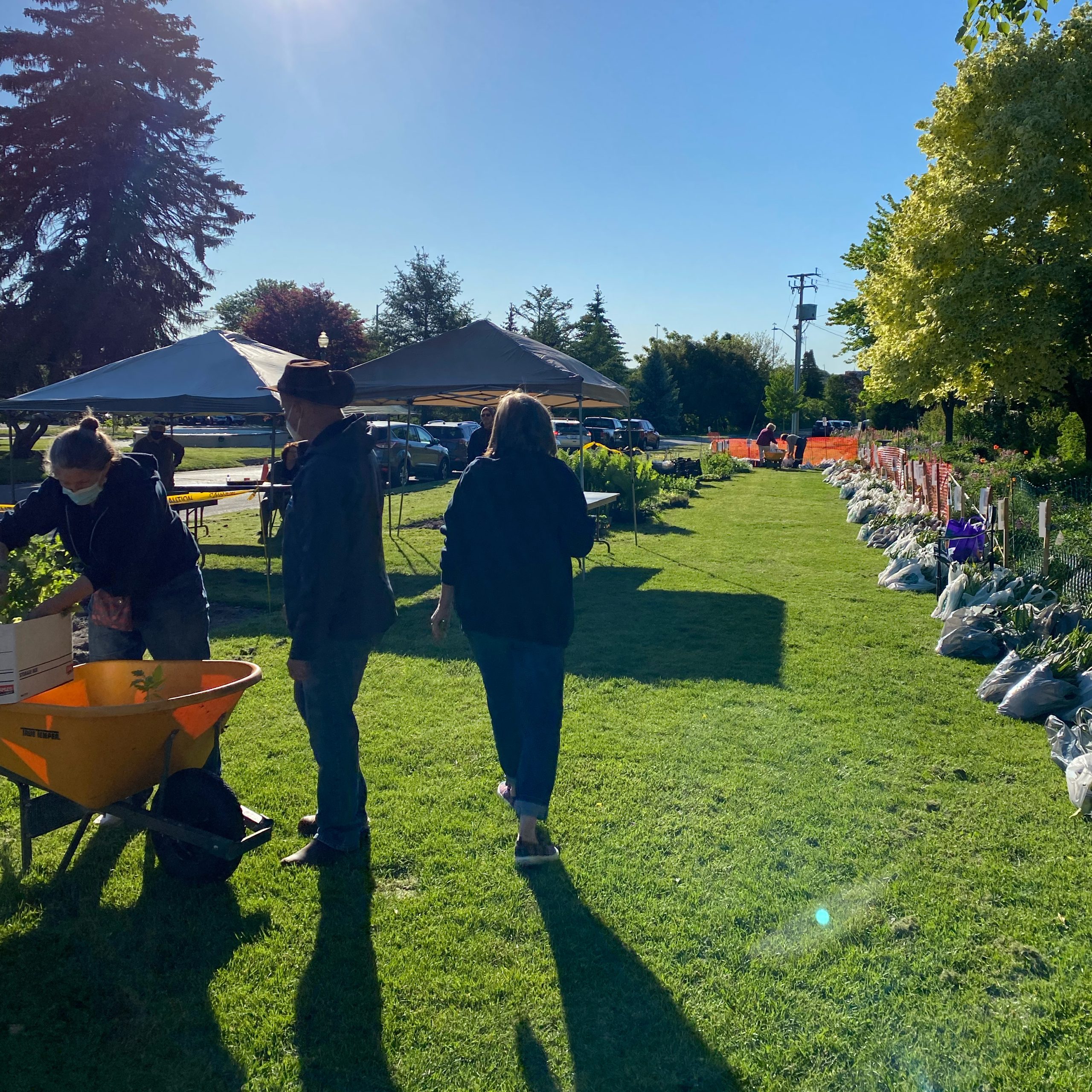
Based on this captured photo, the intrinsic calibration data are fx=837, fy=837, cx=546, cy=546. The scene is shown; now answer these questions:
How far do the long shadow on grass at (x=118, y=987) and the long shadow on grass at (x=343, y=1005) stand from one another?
0.22 meters

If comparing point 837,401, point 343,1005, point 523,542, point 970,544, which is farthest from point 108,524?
point 837,401

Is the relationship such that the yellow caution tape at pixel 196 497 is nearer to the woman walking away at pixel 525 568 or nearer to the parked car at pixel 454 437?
the woman walking away at pixel 525 568

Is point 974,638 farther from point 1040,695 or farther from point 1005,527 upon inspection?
point 1005,527

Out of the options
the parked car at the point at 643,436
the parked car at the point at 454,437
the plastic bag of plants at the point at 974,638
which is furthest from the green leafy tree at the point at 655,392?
the plastic bag of plants at the point at 974,638

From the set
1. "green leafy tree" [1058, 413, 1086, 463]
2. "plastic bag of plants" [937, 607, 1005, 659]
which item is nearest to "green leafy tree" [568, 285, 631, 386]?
"green leafy tree" [1058, 413, 1086, 463]

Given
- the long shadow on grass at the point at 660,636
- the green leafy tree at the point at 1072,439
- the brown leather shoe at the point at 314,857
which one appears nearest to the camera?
the brown leather shoe at the point at 314,857

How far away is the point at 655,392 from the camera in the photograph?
57812 millimetres

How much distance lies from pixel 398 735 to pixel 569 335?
49972mm

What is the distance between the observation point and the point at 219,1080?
7.98ft

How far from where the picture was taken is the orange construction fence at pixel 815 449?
97.8ft

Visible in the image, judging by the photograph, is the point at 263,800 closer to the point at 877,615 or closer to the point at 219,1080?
the point at 219,1080

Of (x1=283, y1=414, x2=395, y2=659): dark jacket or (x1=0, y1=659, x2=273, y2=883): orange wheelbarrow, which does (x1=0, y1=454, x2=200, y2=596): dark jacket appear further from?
(x1=283, y1=414, x2=395, y2=659): dark jacket

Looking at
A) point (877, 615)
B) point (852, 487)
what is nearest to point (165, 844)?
point (877, 615)

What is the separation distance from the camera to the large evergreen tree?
2436cm
